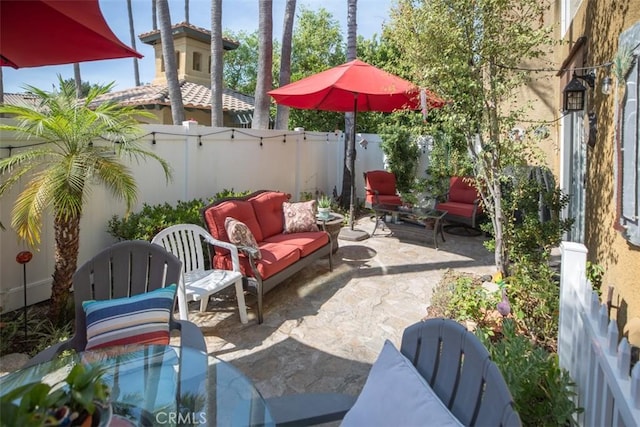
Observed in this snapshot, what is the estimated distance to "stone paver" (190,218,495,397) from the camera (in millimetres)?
3301

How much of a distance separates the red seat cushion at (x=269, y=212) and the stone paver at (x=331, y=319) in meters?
0.70

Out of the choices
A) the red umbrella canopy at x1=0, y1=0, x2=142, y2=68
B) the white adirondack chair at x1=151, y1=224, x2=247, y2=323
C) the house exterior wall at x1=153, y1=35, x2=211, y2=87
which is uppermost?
the house exterior wall at x1=153, y1=35, x2=211, y2=87

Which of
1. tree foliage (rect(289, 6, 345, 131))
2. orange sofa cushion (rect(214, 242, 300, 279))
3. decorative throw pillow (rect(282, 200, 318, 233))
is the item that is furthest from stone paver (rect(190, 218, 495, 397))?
tree foliage (rect(289, 6, 345, 131))

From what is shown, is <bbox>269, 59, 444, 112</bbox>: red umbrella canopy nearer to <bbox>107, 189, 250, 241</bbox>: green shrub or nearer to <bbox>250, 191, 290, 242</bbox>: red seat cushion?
<bbox>250, 191, 290, 242</bbox>: red seat cushion

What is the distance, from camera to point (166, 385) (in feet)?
7.03

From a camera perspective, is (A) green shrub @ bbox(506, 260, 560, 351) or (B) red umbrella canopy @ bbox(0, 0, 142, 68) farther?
(A) green shrub @ bbox(506, 260, 560, 351)

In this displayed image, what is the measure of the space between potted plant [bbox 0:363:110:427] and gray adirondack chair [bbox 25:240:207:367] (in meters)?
1.44

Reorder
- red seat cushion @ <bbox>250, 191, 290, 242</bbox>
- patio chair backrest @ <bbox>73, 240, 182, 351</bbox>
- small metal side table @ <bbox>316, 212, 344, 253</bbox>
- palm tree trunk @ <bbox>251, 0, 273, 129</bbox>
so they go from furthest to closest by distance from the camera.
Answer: palm tree trunk @ <bbox>251, 0, 273, 129</bbox> < small metal side table @ <bbox>316, 212, 344, 253</bbox> < red seat cushion @ <bbox>250, 191, 290, 242</bbox> < patio chair backrest @ <bbox>73, 240, 182, 351</bbox>

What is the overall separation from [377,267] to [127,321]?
3963 mm

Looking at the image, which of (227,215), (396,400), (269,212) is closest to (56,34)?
(396,400)

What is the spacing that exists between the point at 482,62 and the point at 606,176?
1594 mm

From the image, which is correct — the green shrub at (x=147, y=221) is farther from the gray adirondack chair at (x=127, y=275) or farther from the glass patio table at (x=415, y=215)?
the glass patio table at (x=415, y=215)

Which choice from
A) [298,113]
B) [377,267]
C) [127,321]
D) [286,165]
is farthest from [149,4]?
[127,321]

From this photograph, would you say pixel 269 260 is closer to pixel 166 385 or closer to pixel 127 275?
pixel 127 275
